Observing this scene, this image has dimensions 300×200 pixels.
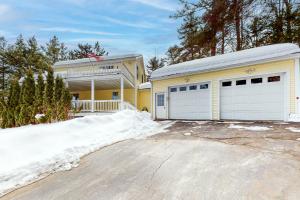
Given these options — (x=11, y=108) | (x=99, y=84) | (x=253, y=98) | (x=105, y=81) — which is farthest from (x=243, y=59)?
(x=99, y=84)

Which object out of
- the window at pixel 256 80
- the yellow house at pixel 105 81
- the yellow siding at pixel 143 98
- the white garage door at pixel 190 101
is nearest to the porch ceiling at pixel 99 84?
the yellow house at pixel 105 81

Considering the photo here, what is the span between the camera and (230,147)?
5.37 meters

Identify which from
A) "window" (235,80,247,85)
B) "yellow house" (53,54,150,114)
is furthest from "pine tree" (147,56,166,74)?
"window" (235,80,247,85)

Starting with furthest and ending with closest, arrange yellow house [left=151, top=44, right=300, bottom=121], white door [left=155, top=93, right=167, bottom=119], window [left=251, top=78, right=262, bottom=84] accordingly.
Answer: white door [left=155, top=93, right=167, bottom=119] → window [left=251, top=78, right=262, bottom=84] → yellow house [left=151, top=44, right=300, bottom=121]

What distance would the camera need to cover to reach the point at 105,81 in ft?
58.6

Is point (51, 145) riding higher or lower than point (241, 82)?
lower

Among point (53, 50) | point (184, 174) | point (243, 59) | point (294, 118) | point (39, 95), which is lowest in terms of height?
point (184, 174)

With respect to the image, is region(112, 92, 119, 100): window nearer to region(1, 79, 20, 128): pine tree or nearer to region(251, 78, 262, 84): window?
region(1, 79, 20, 128): pine tree

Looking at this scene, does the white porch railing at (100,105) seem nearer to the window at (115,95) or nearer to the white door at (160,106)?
the white door at (160,106)

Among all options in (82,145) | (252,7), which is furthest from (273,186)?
(252,7)

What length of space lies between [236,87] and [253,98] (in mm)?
983

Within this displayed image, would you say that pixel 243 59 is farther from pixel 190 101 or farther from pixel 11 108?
pixel 11 108

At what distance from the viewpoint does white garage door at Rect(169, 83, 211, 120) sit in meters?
12.1

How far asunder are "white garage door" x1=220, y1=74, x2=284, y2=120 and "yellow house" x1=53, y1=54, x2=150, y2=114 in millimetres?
7840
